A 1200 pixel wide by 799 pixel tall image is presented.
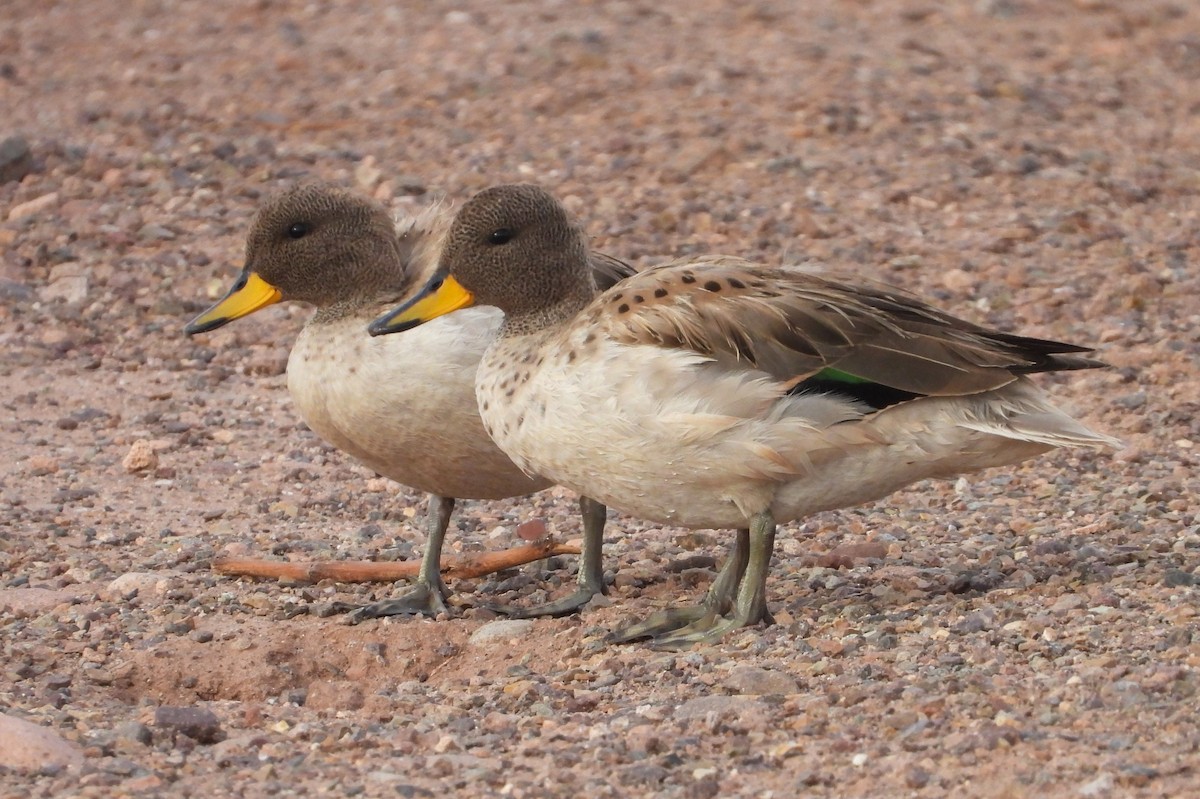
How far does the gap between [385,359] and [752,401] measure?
1.28 meters

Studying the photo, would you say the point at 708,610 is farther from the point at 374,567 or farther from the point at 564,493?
the point at 564,493

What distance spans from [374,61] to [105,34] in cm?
232

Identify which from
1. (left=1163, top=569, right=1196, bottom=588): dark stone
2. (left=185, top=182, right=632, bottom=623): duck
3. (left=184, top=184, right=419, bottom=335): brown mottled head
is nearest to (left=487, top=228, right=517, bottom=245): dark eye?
(left=185, top=182, right=632, bottom=623): duck

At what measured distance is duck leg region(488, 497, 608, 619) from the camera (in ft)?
20.3

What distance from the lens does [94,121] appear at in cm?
1147

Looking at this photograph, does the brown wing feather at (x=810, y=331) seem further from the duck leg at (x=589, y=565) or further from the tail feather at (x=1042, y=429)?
the duck leg at (x=589, y=565)

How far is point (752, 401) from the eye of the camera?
17.3 ft

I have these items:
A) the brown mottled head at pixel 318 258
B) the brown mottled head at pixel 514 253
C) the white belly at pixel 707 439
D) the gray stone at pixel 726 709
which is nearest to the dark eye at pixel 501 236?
the brown mottled head at pixel 514 253

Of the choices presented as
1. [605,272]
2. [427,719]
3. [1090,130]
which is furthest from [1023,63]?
[427,719]

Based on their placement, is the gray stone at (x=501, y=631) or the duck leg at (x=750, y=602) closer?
the duck leg at (x=750, y=602)

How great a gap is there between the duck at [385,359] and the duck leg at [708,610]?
47 centimetres

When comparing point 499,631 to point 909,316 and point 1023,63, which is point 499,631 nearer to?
point 909,316

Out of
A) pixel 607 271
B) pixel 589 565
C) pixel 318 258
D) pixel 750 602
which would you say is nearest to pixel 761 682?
pixel 750 602

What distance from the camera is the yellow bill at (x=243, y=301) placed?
20.8 feet
